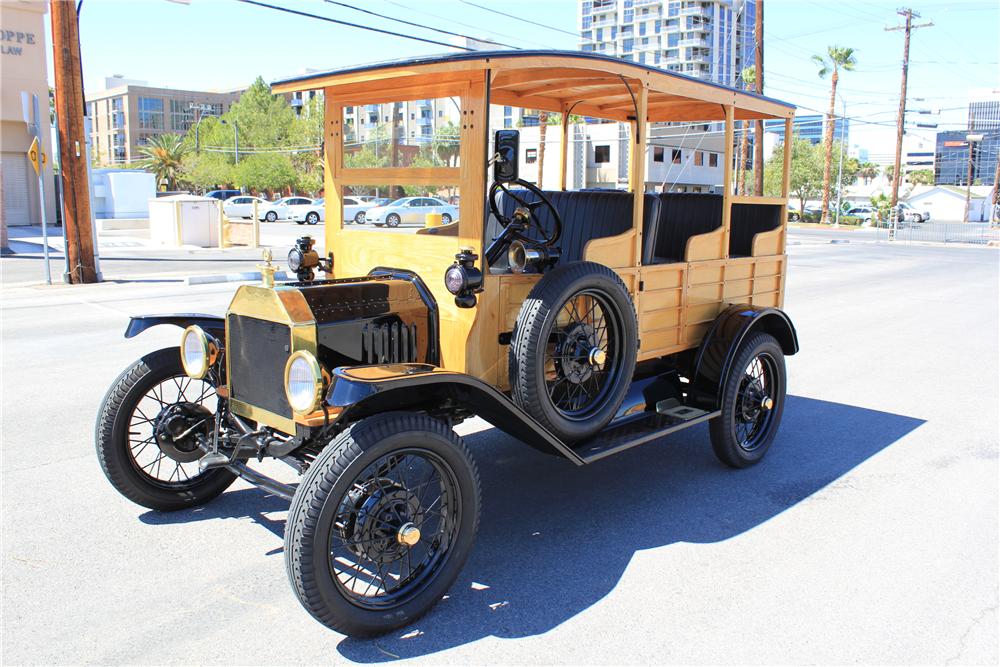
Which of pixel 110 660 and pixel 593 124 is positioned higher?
pixel 593 124

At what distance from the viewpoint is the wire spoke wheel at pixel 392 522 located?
3176 millimetres

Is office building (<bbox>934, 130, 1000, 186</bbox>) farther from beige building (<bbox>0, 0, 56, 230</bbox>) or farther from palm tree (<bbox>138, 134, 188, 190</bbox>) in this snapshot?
beige building (<bbox>0, 0, 56, 230</bbox>)

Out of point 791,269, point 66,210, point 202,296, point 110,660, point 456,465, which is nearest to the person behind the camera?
point 110,660

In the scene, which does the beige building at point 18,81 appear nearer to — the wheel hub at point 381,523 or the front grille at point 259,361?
the front grille at point 259,361

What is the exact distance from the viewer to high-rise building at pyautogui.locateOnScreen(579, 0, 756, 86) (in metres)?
109

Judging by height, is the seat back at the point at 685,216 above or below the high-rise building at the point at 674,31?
below

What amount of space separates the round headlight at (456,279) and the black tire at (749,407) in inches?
88.5

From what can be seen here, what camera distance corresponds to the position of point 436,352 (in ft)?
13.3

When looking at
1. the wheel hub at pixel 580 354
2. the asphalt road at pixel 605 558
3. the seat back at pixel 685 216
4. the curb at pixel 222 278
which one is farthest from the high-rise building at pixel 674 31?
the wheel hub at pixel 580 354

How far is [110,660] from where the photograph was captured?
296cm

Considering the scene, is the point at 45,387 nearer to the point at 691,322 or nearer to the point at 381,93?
the point at 381,93

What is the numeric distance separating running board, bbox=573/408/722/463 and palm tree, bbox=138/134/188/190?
2613 inches

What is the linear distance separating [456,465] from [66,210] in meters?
13.2

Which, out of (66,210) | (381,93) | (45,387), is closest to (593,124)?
(381,93)
